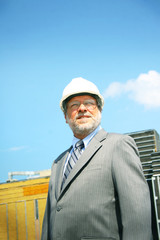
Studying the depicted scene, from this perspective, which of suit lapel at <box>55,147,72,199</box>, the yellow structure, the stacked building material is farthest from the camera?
the yellow structure

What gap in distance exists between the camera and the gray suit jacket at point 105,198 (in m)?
1.77

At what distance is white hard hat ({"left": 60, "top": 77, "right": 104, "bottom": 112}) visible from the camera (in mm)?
2377

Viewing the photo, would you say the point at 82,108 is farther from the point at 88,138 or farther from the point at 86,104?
the point at 88,138

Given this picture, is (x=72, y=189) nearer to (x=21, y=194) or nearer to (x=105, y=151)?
(x=105, y=151)

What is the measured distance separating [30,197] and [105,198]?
4.63 metres

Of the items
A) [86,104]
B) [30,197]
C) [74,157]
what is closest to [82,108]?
[86,104]

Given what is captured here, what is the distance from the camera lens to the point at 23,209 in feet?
19.8

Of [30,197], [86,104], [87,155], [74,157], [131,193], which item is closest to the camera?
[131,193]

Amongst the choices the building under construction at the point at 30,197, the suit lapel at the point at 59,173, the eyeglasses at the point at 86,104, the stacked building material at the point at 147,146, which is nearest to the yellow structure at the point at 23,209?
the building under construction at the point at 30,197

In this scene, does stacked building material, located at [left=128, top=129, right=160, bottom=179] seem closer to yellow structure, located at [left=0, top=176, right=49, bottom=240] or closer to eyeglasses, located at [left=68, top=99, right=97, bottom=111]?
yellow structure, located at [left=0, top=176, right=49, bottom=240]

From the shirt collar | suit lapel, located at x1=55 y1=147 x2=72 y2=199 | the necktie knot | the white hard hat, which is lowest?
suit lapel, located at x1=55 y1=147 x2=72 y2=199

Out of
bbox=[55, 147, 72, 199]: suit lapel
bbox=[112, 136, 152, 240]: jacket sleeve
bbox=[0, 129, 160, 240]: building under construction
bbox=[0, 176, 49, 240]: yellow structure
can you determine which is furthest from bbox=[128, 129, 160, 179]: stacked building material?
bbox=[112, 136, 152, 240]: jacket sleeve

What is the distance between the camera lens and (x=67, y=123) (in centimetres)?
261

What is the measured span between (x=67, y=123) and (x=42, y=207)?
13.0 ft
